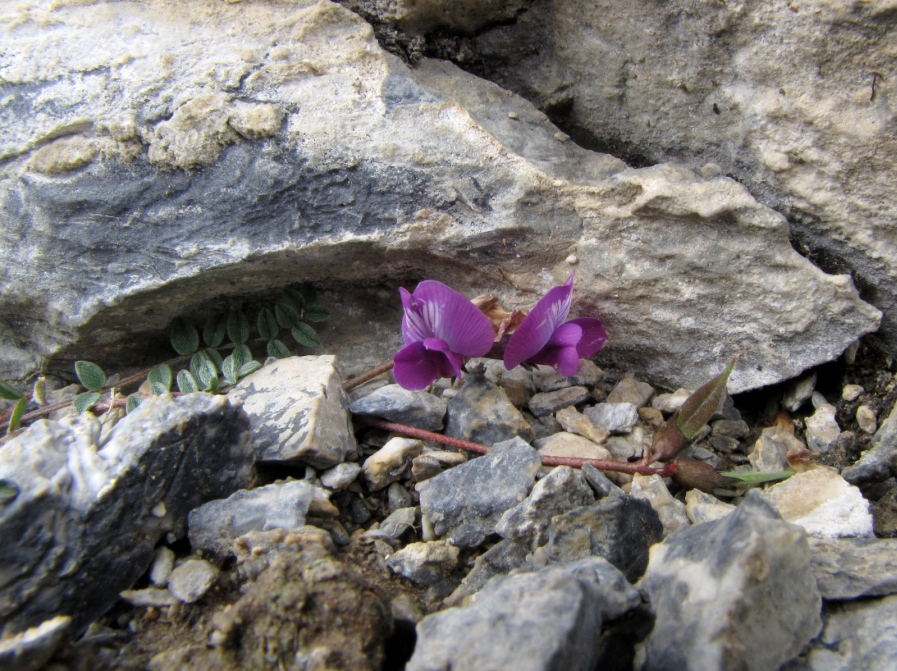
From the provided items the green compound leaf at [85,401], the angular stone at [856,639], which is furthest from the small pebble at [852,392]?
the green compound leaf at [85,401]

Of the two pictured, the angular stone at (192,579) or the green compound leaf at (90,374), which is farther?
the green compound leaf at (90,374)

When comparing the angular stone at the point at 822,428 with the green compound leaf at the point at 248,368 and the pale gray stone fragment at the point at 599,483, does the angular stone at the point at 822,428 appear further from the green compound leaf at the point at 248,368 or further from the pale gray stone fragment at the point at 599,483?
the green compound leaf at the point at 248,368

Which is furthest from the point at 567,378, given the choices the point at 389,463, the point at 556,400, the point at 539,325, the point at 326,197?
the point at 326,197

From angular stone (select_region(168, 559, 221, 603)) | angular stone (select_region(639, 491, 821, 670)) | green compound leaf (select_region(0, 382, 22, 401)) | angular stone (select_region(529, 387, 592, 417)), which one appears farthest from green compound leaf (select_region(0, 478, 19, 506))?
angular stone (select_region(529, 387, 592, 417))

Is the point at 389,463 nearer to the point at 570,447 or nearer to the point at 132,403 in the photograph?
the point at 570,447

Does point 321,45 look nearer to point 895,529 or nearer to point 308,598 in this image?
point 308,598
